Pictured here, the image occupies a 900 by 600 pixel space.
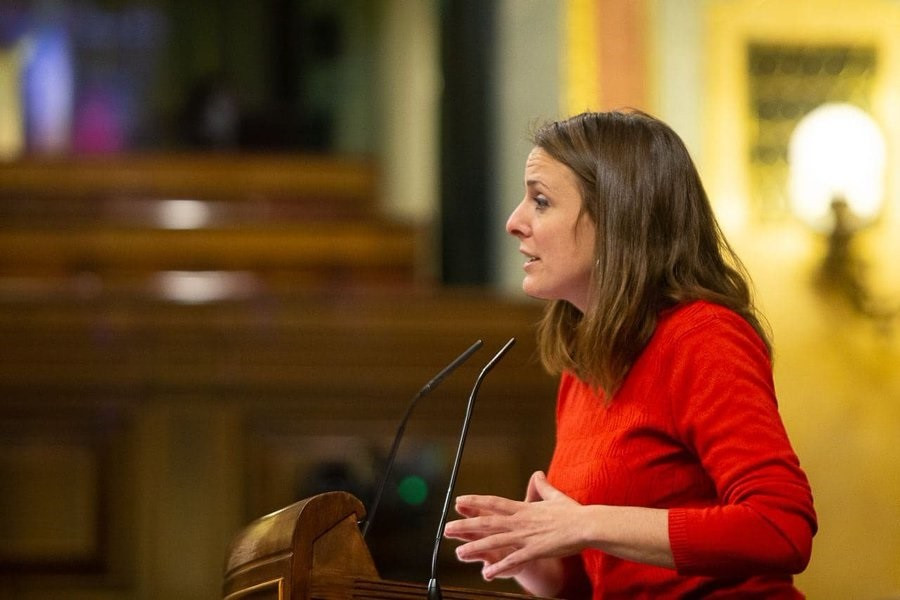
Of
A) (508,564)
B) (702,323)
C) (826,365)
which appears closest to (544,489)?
(508,564)

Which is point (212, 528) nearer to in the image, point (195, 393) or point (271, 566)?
point (195, 393)

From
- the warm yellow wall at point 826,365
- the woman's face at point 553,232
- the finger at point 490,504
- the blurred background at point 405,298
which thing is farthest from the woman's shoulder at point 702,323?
the warm yellow wall at point 826,365

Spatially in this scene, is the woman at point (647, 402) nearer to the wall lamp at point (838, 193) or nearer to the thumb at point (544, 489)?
the thumb at point (544, 489)

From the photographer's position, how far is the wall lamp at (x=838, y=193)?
345 cm

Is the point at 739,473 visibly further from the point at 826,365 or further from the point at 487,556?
the point at 826,365

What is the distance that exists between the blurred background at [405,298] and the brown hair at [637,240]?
1.47m

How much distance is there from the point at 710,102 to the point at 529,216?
2.20 metres

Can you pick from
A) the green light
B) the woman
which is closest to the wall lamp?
the green light

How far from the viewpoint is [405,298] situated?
2.91 m

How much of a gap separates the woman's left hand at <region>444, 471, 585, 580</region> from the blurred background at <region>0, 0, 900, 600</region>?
1559 mm

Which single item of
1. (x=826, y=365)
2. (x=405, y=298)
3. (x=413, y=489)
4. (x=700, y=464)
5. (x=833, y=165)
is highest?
(x=833, y=165)

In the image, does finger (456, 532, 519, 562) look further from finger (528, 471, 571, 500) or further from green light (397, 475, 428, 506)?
green light (397, 475, 428, 506)

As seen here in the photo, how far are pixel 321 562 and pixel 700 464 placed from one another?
0.39 meters

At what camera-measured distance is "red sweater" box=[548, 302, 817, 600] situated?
1.18 meters
